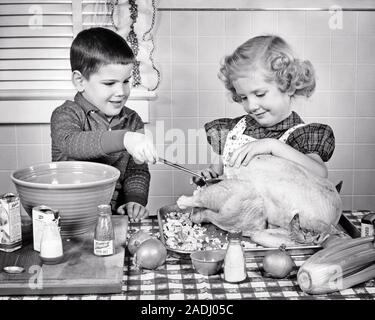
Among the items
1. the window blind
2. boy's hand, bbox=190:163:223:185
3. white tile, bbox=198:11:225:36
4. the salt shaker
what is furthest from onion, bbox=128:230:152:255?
white tile, bbox=198:11:225:36

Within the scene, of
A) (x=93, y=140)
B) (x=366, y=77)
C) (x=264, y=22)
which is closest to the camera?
(x=93, y=140)

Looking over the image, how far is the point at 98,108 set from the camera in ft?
4.38

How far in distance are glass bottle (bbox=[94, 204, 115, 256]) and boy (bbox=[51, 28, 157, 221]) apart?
233 millimetres

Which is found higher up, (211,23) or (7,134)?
(211,23)

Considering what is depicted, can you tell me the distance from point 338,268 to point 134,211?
1.70ft

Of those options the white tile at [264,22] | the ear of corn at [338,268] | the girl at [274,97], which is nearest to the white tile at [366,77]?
the white tile at [264,22]

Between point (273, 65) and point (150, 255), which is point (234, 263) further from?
point (273, 65)

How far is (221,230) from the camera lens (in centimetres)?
110

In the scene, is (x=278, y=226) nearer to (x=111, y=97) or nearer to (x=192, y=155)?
(x=111, y=97)

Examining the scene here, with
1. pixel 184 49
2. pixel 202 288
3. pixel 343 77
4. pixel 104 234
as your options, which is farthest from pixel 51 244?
pixel 343 77

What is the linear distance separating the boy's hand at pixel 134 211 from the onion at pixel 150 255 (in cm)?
28

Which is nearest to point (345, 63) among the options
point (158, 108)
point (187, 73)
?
point (187, 73)

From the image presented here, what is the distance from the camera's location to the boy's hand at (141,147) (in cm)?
106

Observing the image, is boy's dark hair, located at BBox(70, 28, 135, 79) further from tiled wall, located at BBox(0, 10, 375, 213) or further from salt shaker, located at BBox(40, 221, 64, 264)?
tiled wall, located at BBox(0, 10, 375, 213)
